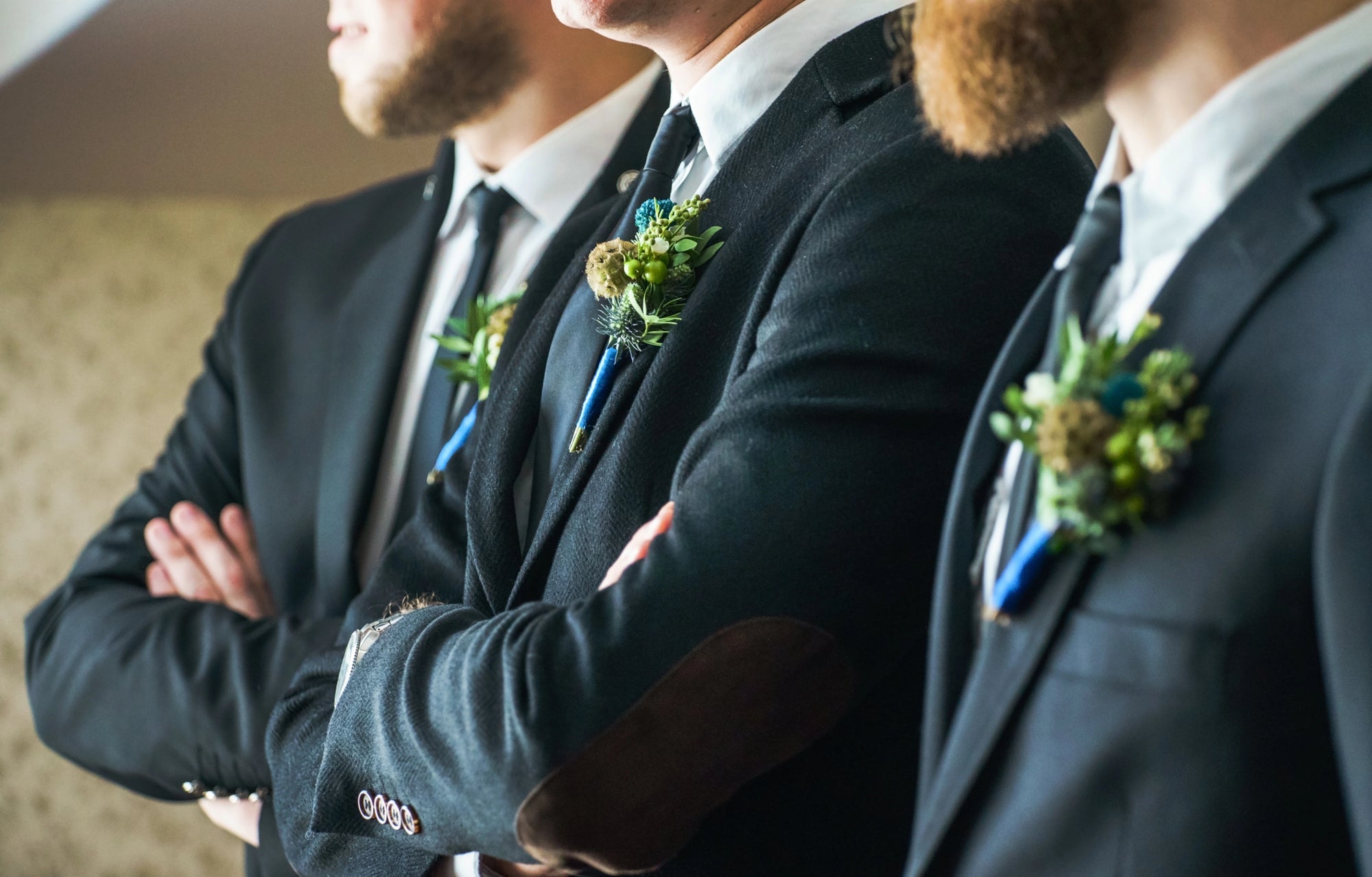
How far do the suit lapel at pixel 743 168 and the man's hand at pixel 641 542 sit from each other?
123mm

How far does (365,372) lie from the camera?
2.13m

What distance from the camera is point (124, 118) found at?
9.86ft

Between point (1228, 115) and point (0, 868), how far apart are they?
3.74 meters

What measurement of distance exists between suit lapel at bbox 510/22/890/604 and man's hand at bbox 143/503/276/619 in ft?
3.10

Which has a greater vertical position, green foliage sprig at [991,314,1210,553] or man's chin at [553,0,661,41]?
man's chin at [553,0,661,41]

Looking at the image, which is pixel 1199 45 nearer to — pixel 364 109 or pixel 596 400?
pixel 596 400

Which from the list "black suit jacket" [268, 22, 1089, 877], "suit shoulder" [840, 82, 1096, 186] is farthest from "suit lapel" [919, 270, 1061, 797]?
"suit shoulder" [840, 82, 1096, 186]

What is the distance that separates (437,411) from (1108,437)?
1351 millimetres

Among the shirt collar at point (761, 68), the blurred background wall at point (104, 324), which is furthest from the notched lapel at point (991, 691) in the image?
the blurred background wall at point (104, 324)

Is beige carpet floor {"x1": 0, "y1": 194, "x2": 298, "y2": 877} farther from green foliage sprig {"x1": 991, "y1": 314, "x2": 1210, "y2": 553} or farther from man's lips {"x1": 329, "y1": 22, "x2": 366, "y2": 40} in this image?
green foliage sprig {"x1": 991, "y1": 314, "x2": 1210, "y2": 553}

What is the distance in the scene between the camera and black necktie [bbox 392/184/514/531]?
2.01 m

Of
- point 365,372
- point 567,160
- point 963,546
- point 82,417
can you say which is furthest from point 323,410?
point 82,417

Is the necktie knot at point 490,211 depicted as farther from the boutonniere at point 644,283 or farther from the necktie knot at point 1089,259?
the necktie knot at point 1089,259

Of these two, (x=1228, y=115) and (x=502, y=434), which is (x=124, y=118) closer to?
(x=502, y=434)
